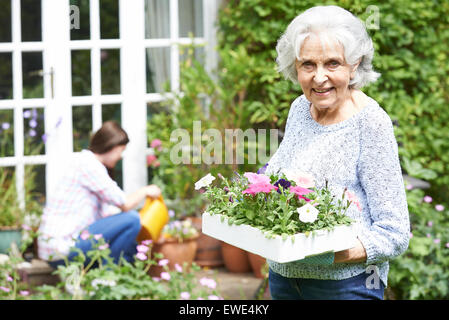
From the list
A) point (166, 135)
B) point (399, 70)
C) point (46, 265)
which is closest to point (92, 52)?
point (166, 135)

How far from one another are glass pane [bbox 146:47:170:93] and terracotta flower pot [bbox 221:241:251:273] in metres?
1.19

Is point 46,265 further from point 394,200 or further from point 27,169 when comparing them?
point 394,200

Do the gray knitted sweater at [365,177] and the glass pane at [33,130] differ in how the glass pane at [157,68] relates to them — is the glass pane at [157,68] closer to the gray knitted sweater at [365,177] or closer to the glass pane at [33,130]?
the glass pane at [33,130]

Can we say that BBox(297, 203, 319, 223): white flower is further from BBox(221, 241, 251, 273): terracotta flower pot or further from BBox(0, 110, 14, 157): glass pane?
BBox(0, 110, 14, 157): glass pane

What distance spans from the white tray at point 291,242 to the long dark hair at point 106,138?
2377 mm

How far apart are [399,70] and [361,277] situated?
2754 mm

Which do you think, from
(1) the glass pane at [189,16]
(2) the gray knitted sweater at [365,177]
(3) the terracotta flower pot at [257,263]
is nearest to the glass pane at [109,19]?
(1) the glass pane at [189,16]

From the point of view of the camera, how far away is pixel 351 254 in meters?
1.90

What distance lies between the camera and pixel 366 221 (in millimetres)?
1949

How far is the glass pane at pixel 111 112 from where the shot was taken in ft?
15.6

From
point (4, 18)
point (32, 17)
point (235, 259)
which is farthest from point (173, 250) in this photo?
point (32, 17)

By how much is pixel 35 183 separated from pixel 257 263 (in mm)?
1592

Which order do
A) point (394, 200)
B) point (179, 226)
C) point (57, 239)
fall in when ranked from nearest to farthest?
1. point (394, 200)
2. point (57, 239)
3. point (179, 226)

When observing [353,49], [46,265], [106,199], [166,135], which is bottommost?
[46,265]
